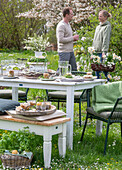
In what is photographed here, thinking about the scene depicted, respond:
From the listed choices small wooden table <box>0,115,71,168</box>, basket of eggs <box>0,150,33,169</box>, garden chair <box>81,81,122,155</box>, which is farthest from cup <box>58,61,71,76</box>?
basket of eggs <box>0,150,33,169</box>

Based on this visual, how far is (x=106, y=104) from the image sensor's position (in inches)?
168

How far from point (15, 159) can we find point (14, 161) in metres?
0.02

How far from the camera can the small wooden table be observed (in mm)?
3330

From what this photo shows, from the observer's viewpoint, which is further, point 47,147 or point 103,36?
point 103,36

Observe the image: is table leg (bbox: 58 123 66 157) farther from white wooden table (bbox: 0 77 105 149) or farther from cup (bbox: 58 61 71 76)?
cup (bbox: 58 61 71 76)

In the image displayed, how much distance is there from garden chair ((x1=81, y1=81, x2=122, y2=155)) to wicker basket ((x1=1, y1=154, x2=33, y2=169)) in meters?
0.97

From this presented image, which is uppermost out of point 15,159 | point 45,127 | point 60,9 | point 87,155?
point 60,9

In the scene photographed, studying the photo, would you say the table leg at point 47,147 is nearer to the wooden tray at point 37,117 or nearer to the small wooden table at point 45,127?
the small wooden table at point 45,127

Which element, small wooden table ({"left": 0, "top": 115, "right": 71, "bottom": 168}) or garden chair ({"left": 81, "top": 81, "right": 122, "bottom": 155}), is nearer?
small wooden table ({"left": 0, "top": 115, "right": 71, "bottom": 168})

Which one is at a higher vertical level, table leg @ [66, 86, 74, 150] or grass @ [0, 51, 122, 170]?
table leg @ [66, 86, 74, 150]

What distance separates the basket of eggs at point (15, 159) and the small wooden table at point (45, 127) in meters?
0.18

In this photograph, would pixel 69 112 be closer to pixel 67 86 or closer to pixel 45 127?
pixel 67 86

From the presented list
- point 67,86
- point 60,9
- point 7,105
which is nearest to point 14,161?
point 7,105

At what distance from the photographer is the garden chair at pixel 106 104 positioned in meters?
3.83
